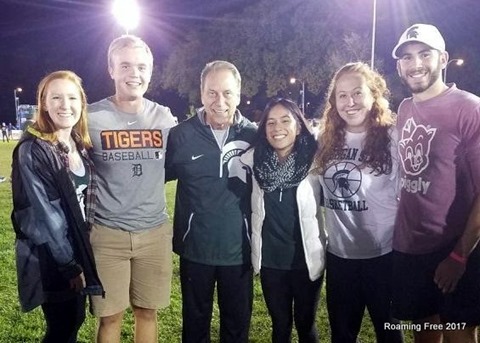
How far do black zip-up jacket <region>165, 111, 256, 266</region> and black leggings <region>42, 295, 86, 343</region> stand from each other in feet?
2.90

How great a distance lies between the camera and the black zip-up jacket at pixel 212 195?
371 cm

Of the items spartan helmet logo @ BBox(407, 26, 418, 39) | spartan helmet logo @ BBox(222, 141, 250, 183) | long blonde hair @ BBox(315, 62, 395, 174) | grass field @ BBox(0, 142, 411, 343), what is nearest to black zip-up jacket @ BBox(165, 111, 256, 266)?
spartan helmet logo @ BBox(222, 141, 250, 183)

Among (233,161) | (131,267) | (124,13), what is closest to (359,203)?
(233,161)

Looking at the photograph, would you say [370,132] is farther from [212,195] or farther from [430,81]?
[212,195]

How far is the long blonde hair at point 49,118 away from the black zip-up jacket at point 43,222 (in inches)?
2.8

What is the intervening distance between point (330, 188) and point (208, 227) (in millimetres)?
951

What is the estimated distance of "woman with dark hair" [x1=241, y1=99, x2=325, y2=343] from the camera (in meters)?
3.58

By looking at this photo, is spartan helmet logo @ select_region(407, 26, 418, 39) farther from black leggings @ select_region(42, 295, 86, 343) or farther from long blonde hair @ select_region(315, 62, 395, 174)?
black leggings @ select_region(42, 295, 86, 343)

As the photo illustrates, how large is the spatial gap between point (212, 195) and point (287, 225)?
1.97 feet

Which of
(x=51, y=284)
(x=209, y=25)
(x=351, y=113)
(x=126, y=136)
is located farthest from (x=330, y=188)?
(x=209, y=25)

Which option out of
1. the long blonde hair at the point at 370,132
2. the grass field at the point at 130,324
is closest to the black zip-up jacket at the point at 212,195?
the long blonde hair at the point at 370,132

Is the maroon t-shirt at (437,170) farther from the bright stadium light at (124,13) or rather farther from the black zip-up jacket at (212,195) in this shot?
the bright stadium light at (124,13)

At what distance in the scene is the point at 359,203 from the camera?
11.6ft

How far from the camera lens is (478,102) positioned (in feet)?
10.8
